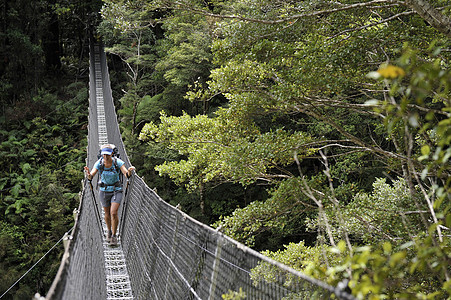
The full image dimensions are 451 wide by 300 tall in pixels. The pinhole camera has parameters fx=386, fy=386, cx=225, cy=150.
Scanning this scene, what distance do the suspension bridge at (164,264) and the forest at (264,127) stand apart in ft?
0.43

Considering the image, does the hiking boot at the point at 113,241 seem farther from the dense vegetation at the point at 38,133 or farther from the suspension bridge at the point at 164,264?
the dense vegetation at the point at 38,133

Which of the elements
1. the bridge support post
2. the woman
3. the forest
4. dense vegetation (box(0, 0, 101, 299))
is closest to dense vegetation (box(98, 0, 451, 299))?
the forest

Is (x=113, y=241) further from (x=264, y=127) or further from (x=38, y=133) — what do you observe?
(x=38, y=133)

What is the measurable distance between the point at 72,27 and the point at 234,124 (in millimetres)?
13452

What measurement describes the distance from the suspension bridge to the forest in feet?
0.43

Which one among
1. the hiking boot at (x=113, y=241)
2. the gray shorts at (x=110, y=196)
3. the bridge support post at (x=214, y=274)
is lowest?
the hiking boot at (x=113, y=241)

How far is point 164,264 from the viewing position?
2369 millimetres

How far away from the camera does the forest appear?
1511 mm

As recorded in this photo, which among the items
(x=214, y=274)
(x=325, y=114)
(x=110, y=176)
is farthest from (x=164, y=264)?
(x=325, y=114)

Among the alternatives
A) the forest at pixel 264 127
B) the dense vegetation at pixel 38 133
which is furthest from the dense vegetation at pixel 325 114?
the dense vegetation at pixel 38 133

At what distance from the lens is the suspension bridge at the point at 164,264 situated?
4.43ft

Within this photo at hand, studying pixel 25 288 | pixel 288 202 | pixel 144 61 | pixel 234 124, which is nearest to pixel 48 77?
pixel 144 61

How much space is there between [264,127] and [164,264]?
6.38 metres

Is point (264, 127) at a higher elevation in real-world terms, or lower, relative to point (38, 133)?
higher
